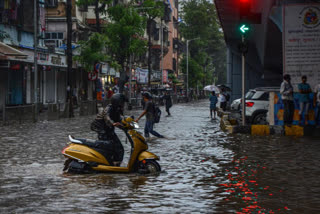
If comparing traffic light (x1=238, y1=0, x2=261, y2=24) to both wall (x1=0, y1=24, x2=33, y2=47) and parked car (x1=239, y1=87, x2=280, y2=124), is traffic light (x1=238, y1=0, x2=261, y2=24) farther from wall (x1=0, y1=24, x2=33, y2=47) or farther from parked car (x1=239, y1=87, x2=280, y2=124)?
wall (x1=0, y1=24, x2=33, y2=47)

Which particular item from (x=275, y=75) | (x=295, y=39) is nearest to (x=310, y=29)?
(x=295, y=39)

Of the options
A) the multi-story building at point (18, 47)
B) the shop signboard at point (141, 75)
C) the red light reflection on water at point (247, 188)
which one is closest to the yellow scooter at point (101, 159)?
the red light reflection on water at point (247, 188)

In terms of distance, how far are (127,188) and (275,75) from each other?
57.8 m

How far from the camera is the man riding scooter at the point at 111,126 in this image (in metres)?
10.4

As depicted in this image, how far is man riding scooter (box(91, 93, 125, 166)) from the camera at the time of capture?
10.4 m

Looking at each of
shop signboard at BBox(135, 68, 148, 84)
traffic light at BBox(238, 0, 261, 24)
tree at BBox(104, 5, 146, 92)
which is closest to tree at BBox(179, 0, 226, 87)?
shop signboard at BBox(135, 68, 148, 84)

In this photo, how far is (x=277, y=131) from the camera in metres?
20.1

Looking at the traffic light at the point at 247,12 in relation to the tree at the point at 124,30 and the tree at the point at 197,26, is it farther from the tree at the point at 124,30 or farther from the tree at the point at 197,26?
the tree at the point at 197,26

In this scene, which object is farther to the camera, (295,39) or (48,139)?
(295,39)

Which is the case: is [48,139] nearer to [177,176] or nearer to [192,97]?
[177,176]

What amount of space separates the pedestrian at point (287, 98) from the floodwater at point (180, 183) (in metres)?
4.58

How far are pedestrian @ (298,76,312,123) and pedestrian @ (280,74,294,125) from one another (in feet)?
1.50

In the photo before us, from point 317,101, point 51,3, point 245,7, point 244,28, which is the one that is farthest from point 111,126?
point 51,3

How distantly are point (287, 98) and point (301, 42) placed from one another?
2138 millimetres
